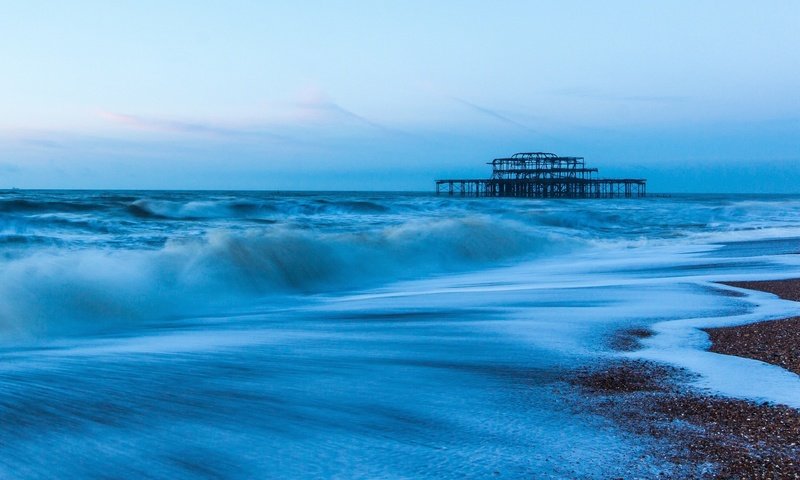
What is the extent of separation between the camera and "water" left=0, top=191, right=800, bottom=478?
3814 millimetres

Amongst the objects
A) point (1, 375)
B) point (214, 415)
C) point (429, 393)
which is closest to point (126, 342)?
point (1, 375)

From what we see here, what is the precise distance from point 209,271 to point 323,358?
6.31m

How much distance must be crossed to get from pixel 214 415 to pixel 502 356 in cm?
247

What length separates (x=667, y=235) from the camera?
2628 centimetres

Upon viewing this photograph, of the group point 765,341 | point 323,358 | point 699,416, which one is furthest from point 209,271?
point 699,416

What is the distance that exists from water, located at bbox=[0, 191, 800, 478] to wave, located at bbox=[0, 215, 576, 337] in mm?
48

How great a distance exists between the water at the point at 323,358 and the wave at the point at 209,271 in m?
0.05

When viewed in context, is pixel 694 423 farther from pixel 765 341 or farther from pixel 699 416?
pixel 765 341

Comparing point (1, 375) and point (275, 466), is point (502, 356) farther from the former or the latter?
point (1, 375)

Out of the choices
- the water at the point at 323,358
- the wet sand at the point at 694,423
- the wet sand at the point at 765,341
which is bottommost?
the water at the point at 323,358

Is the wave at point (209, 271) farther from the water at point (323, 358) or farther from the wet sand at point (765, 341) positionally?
the wet sand at point (765, 341)

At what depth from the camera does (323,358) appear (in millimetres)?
6078

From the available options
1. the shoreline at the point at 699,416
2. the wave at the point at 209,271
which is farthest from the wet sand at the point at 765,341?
the wave at the point at 209,271

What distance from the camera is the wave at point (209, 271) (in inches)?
345
